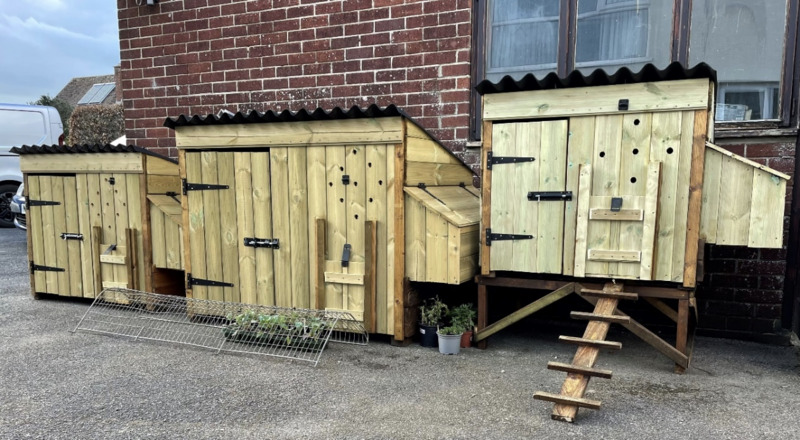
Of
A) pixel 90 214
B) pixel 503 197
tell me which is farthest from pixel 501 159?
pixel 90 214

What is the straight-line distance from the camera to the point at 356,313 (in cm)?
470

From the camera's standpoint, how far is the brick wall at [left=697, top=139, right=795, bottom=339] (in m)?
4.75

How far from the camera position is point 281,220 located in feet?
16.2

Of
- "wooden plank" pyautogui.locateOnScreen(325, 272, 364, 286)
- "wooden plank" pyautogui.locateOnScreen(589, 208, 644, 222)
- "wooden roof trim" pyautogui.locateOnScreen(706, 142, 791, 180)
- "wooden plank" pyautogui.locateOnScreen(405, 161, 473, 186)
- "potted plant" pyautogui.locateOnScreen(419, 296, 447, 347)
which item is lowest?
"potted plant" pyautogui.locateOnScreen(419, 296, 447, 347)

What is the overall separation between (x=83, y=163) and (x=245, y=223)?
2.31 meters

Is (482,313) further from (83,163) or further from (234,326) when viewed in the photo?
(83,163)

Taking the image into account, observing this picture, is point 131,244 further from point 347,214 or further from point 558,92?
point 558,92

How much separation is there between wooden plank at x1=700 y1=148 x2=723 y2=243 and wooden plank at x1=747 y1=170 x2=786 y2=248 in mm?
220

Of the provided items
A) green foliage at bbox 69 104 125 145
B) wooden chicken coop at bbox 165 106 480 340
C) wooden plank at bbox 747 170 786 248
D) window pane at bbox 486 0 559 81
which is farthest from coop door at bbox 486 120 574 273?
green foliage at bbox 69 104 125 145

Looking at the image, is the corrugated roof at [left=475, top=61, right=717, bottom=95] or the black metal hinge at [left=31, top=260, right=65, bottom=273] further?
the black metal hinge at [left=31, top=260, right=65, bottom=273]

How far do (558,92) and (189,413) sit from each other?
3.39 meters

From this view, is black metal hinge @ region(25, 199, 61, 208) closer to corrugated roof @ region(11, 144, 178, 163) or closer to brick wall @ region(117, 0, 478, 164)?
corrugated roof @ region(11, 144, 178, 163)

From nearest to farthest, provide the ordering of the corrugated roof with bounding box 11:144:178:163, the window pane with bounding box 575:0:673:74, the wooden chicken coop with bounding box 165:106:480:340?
the wooden chicken coop with bounding box 165:106:480:340, the window pane with bounding box 575:0:673:74, the corrugated roof with bounding box 11:144:178:163

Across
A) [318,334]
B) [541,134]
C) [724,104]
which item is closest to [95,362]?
[318,334]
